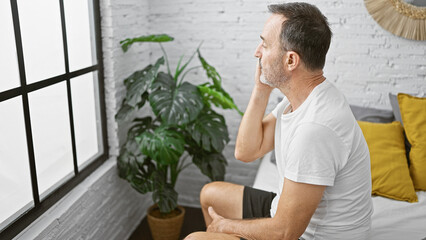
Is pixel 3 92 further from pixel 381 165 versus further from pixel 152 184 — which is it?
pixel 381 165

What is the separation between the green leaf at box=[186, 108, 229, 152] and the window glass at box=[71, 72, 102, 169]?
56 centimetres

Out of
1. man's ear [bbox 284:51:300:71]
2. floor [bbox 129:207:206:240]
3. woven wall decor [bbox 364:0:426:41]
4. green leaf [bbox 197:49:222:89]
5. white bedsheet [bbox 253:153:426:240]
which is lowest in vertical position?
floor [bbox 129:207:206:240]

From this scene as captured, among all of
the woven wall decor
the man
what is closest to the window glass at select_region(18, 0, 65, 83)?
the man

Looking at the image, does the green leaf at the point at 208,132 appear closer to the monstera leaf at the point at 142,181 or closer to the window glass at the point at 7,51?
the monstera leaf at the point at 142,181

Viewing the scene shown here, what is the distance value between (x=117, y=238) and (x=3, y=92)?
1.25 metres

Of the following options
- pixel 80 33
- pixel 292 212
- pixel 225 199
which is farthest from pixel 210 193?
pixel 80 33

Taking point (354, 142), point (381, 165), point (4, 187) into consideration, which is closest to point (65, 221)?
point (4, 187)

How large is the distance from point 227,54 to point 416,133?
124 cm

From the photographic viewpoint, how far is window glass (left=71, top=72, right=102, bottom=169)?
2150mm

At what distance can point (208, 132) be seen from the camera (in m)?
2.21

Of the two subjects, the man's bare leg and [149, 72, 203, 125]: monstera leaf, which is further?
[149, 72, 203, 125]: monstera leaf

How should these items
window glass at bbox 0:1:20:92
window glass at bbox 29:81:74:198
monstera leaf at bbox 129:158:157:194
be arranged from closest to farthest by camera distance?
window glass at bbox 0:1:20:92, window glass at bbox 29:81:74:198, monstera leaf at bbox 129:158:157:194

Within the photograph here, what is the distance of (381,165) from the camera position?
206cm

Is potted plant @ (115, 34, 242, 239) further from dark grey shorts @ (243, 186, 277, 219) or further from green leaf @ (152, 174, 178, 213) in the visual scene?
dark grey shorts @ (243, 186, 277, 219)
